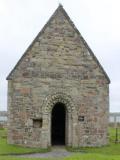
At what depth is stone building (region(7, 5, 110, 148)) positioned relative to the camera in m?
27.5

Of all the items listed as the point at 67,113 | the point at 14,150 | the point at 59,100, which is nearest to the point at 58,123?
the point at 67,113

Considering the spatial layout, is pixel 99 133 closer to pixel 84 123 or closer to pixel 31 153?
pixel 84 123

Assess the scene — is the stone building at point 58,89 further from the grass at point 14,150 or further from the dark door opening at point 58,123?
the dark door opening at point 58,123

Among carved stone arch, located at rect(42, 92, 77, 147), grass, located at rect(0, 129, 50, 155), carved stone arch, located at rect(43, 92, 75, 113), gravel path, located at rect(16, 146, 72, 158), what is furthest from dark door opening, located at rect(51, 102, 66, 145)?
grass, located at rect(0, 129, 50, 155)

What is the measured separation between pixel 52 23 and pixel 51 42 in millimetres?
1077

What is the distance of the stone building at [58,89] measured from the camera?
90.4ft

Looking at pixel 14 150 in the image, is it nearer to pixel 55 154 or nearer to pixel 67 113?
pixel 55 154

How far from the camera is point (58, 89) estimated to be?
28094 mm

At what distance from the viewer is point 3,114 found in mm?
52875

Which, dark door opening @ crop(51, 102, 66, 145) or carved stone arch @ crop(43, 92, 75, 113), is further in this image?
dark door opening @ crop(51, 102, 66, 145)

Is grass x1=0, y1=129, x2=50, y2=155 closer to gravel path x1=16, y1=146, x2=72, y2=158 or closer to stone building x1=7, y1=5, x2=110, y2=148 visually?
stone building x1=7, y1=5, x2=110, y2=148

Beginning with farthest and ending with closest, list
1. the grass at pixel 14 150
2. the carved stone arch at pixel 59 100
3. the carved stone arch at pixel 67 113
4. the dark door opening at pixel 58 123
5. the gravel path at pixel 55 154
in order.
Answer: the dark door opening at pixel 58 123 < the carved stone arch at pixel 59 100 < the carved stone arch at pixel 67 113 < the grass at pixel 14 150 < the gravel path at pixel 55 154

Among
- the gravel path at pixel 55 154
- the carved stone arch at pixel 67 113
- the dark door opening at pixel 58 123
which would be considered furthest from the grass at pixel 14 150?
the dark door opening at pixel 58 123

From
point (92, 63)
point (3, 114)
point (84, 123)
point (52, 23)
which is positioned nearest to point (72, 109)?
point (84, 123)
